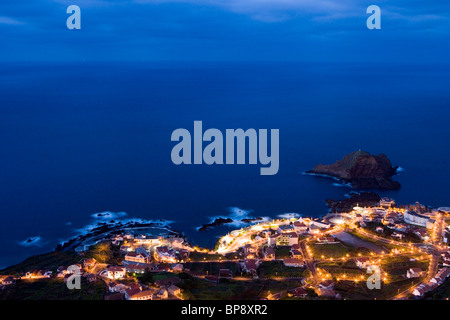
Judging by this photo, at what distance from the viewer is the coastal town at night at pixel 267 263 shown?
19.9 meters

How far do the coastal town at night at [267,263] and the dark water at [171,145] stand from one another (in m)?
2.82

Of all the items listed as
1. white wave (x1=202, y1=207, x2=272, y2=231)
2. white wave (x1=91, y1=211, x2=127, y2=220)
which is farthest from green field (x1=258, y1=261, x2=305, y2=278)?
white wave (x1=91, y1=211, x2=127, y2=220)

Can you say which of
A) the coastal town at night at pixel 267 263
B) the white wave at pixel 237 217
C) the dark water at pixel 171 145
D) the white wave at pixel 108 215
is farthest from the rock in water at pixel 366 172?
the white wave at pixel 108 215

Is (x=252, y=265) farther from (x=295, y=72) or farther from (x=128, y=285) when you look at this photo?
(x=295, y=72)

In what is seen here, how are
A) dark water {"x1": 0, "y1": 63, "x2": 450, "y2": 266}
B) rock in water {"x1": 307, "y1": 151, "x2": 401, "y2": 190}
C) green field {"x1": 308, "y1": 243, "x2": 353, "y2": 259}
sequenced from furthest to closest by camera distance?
rock in water {"x1": 307, "y1": 151, "x2": 401, "y2": 190}
dark water {"x1": 0, "y1": 63, "x2": 450, "y2": 266}
green field {"x1": 308, "y1": 243, "x2": 353, "y2": 259}

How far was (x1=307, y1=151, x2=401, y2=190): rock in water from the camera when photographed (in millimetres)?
36938

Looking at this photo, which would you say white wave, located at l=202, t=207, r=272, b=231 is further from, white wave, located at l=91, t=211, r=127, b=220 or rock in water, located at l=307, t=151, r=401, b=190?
rock in water, located at l=307, t=151, r=401, b=190

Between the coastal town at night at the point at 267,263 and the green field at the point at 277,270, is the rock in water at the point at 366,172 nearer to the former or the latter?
the coastal town at night at the point at 267,263

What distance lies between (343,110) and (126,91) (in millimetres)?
44902

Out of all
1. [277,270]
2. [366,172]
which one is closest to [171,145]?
[366,172]

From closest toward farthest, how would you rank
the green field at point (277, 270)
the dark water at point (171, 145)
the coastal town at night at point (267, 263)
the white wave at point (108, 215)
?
the coastal town at night at point (267, 263) → the green field at point (277, 270) → the white wave at point (108, 215) → the dark water at point (171, 145)

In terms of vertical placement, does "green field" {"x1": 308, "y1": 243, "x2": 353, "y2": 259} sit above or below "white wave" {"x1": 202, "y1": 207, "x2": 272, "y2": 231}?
below

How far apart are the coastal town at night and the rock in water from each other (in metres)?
6.40

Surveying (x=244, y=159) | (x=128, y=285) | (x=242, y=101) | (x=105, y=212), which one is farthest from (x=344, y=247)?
(x=242, y=101)
